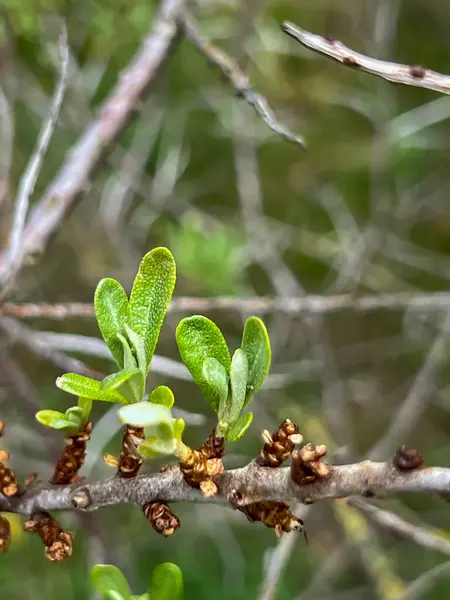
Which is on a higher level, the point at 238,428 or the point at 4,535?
the point at 238,428

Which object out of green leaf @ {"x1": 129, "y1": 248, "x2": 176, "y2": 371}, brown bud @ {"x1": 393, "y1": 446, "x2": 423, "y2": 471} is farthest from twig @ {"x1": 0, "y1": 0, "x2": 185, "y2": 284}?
brown bud @ {"x1": 393, "y1": 446, "x2": 423, "y2": 471}

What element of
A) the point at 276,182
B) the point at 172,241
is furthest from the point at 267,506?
the point at 276,182

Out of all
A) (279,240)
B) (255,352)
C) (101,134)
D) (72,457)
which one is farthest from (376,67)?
(279,240)

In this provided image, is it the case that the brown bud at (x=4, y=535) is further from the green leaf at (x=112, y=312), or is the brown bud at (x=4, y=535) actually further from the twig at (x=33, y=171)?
the twig at (x=33, y=171)

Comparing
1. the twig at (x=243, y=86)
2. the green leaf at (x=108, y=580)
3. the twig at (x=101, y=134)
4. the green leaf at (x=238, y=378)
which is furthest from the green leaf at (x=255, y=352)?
the twig at (x=101, y=134)

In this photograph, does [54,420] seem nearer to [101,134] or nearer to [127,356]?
[127,356]

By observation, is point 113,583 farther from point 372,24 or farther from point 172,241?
point 372,24

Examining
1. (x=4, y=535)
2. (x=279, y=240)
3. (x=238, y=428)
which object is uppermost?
(x=238, y=428)
